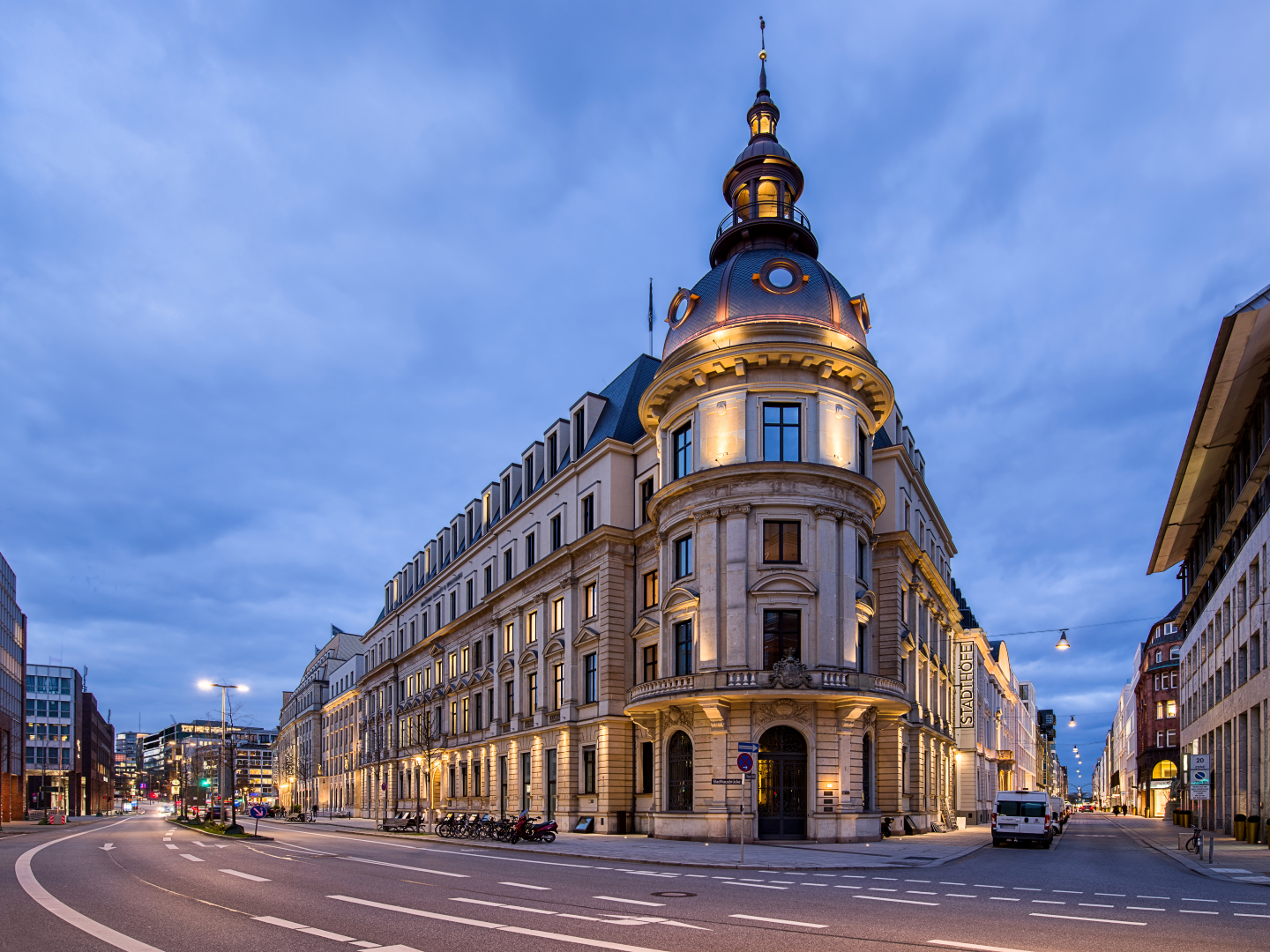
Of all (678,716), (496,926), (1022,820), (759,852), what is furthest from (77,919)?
(1022,820)

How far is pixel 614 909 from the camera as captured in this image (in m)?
15.2

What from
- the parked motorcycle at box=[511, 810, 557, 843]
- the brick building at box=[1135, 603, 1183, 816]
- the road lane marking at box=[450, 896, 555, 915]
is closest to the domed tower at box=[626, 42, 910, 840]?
the parked motorcycle at box=[511, 810, 557, 843]

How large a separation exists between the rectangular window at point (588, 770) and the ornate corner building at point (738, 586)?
0.10 meters

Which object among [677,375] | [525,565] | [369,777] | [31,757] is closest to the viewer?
[677,375]

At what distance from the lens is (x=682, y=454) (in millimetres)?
41094

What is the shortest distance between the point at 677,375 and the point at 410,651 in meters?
45.9

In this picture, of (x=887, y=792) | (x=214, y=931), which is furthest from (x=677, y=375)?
(x=214, y=931)

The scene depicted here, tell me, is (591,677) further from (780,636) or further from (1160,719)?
(1160,719)

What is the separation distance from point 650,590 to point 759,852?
53.7ft

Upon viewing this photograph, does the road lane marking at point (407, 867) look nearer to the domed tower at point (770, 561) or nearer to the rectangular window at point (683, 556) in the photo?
the domed tower at point (770, 561)

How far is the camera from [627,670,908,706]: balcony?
3500 centimetres

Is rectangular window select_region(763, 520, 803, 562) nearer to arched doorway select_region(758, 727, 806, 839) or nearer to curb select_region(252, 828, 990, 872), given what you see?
arched doorway select_region(758, 727, 806, 839)

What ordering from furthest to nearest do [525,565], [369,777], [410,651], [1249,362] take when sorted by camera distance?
1. [369,777]
2. [410,651]
3. [525,565]
4. [1249,362]

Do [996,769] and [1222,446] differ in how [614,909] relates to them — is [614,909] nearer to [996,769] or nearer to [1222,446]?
[1222,446]
